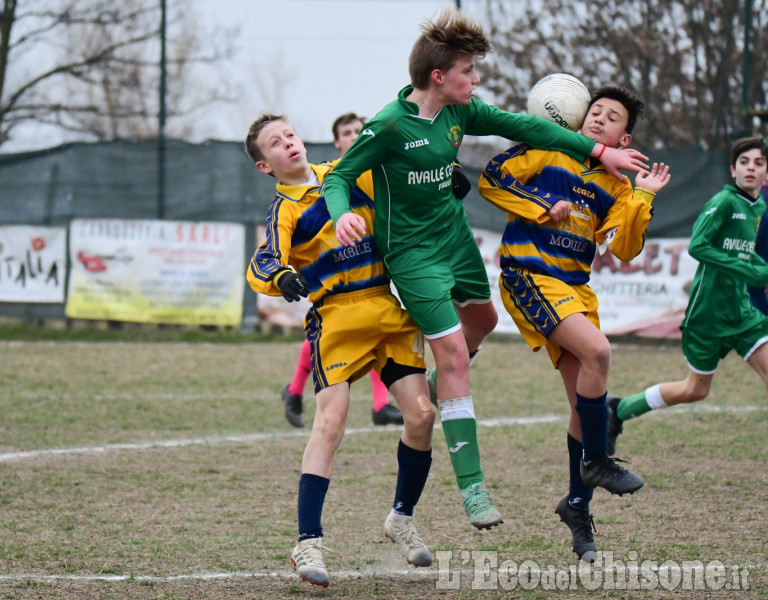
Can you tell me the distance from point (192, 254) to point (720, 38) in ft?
28.4

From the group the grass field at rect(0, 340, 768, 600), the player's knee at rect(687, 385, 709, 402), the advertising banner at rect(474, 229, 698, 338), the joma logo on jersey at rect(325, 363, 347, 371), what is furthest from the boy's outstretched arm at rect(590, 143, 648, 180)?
the advertising banner at rect(474, 229, 698, 338)

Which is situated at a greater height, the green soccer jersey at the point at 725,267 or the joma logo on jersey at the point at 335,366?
the green soccer jersey at the point at 725,267

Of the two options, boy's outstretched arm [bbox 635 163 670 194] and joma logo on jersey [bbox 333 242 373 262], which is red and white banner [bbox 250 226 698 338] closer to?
boy's outstretched arm [bbox 635 163 670 194]

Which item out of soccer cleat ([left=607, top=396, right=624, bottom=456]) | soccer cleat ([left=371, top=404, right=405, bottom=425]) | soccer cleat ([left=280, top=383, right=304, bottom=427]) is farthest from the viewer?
soccer cleat ([left=280, top=383, right=304, bottom=427])

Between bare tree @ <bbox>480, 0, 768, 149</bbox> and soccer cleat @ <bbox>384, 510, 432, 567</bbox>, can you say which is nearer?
soccer cleat @ <bbox>384, 510, 432, 567</bbox>

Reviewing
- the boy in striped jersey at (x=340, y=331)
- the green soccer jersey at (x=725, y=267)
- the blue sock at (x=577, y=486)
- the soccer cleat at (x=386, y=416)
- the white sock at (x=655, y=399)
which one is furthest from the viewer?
the soccer cleat at (x=386, y=416)

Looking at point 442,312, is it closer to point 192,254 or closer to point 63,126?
point 192,254

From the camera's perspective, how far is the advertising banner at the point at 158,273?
13.2 metres

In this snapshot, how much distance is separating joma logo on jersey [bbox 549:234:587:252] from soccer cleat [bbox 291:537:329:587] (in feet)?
5.50

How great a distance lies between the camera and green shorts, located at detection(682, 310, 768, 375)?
6.39 meters

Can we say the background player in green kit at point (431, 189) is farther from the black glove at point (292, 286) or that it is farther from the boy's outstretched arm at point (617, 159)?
the boy's outstretched arm at point (617, 159)

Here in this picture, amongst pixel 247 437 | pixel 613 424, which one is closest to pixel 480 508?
pixel 613 424

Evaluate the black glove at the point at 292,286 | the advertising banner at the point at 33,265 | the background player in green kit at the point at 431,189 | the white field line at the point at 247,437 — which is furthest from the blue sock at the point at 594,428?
the advertising banner at the point at 33,265

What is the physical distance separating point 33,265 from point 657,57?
33.2 feet
